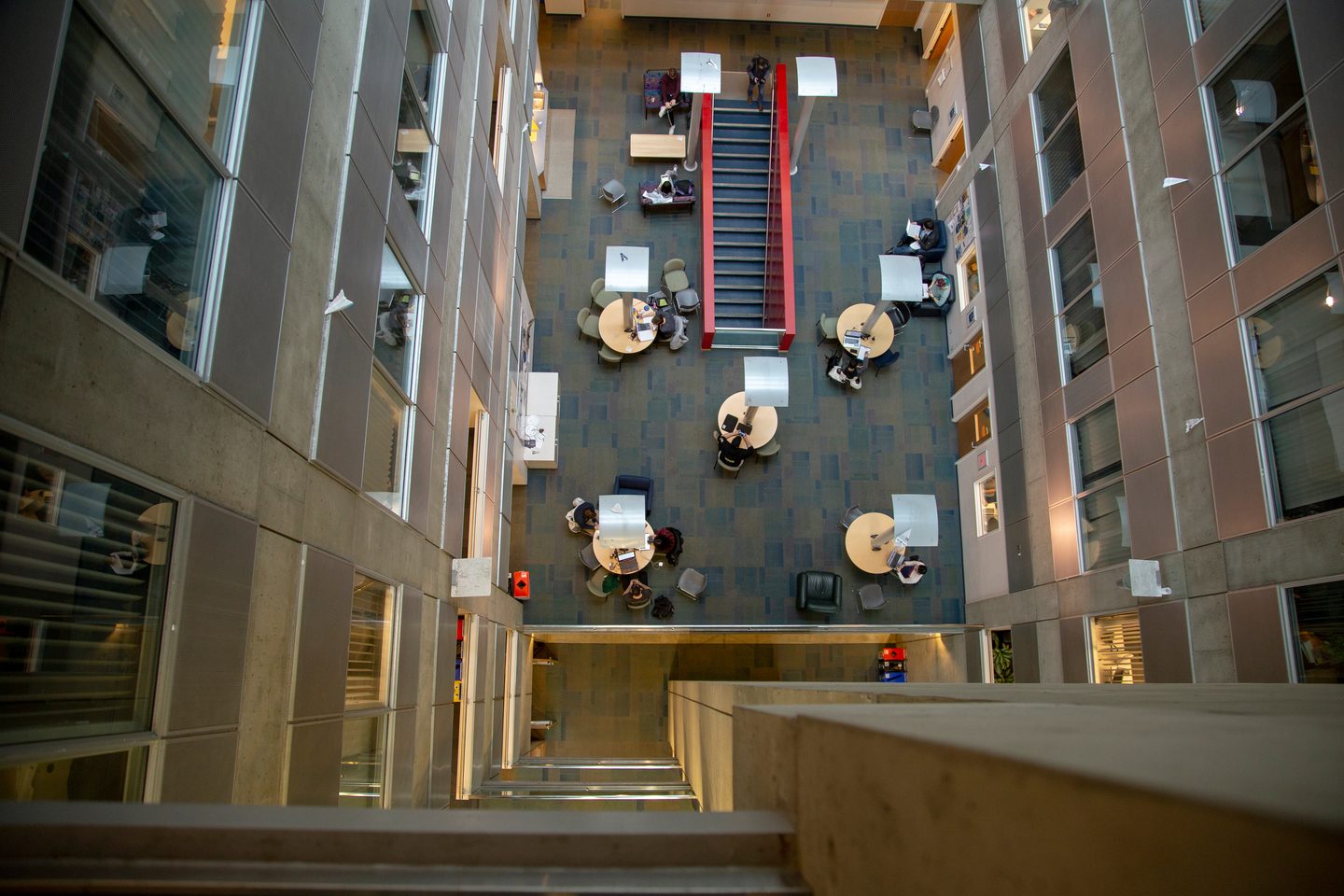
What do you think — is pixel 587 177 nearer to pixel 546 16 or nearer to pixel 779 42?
pixel 546 16

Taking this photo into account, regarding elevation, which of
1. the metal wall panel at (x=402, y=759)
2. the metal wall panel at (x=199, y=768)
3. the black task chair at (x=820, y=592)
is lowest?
the metal wall panel at (x=402, y=759)

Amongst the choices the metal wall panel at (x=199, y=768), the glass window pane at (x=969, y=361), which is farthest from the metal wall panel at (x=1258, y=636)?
the metal wall panel at (x=199, y=768)

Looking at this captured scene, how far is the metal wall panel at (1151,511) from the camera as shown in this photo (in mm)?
9883

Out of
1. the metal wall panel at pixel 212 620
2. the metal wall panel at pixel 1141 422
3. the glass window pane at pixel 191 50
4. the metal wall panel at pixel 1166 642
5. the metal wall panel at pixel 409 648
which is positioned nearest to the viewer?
the glass window pane at pixel 191 50

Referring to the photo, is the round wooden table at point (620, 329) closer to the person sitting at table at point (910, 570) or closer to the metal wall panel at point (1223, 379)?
the person sitting at table at point (910, 570)

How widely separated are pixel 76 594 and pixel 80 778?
68cm

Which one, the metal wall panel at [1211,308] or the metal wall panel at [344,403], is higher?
the metal wall panel at [1211,308]

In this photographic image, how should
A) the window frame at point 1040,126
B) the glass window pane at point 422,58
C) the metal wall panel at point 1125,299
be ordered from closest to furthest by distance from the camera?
the glass window pane at point 422,58 < the metal wall panel at point 1125,299 < the window frame at point 1040,126

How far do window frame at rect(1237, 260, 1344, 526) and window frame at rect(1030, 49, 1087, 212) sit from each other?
419 cm

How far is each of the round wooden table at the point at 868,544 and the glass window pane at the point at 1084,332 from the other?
3839mm

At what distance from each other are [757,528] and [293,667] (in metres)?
10.7

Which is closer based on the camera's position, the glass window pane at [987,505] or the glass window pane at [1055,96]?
the glass window pane at [1055,96]

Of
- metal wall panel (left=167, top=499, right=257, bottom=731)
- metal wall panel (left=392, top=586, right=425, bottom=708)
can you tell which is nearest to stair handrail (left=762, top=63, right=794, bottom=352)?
metal wall panel (left=392, top=586, right=425, bottom=708)

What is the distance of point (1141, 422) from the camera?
10453 mm
